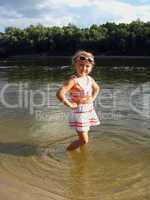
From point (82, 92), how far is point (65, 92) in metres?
0.43

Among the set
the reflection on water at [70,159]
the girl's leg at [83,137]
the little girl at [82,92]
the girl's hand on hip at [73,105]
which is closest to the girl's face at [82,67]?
the little girl at [82,92]

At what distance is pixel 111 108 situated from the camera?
15.1 meters

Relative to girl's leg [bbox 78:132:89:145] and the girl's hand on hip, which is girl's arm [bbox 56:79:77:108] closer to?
the girl's hand on hip

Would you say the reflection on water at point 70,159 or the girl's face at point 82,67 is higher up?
the girl's face at point 82,67

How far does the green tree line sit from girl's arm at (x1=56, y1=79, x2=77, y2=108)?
91939 millimetres

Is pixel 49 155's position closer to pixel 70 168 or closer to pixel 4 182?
pixel 70 168

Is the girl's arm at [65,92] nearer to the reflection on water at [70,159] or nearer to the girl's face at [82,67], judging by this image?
the girl's face at [82,67]

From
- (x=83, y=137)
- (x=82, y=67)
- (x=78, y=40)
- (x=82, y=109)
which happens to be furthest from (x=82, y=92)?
(x=78, y=40)

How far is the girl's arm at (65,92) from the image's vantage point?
8.20m

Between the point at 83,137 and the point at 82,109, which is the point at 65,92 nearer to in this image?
the point at 82,109

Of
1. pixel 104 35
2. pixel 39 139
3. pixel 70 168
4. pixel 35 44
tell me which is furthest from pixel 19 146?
pixel 35 44

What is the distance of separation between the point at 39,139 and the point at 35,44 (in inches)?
4732

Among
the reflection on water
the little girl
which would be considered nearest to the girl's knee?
Answer: the little girl

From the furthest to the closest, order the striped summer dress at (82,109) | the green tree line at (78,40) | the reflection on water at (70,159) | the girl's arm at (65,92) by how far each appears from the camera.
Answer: the green tree line at (78,40), the striped summer dress at (82,109), the girl's arm at (65,92), the reflection on water at (70,159)
